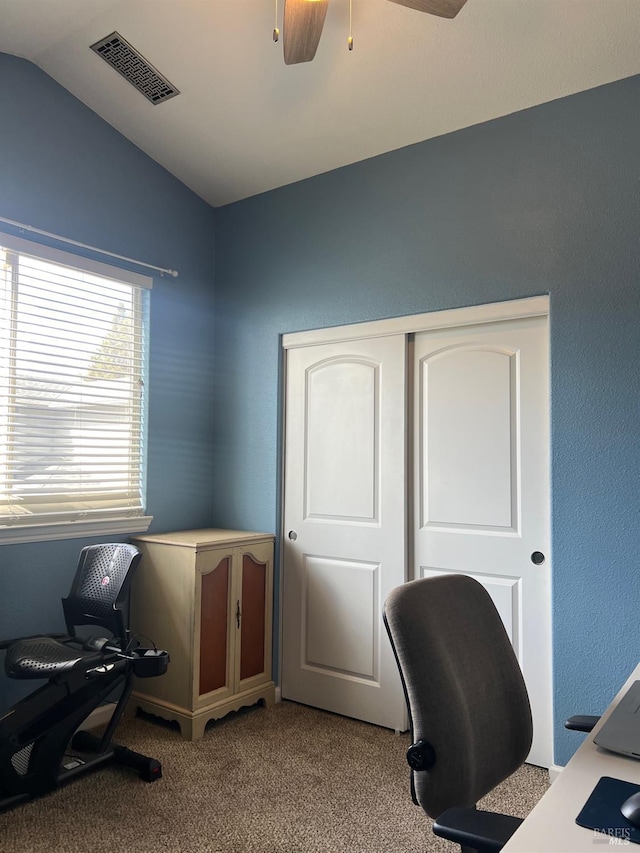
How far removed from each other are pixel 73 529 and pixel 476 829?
8.26ft

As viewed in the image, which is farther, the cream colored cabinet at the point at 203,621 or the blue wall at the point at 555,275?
the cream colored cabinet at the point at 203,621

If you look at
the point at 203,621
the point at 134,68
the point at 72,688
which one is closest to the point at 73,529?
the point at 203,621

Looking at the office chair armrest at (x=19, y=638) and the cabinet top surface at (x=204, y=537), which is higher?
the cabinet top surface at (x=204, y=537)

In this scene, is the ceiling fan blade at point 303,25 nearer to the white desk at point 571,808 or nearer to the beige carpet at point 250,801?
the white desk at point 571,808

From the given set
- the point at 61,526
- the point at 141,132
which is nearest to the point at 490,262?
the point at 141,132

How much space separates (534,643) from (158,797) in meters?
1.67

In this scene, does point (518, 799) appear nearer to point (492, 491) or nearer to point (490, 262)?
point (492, 491)

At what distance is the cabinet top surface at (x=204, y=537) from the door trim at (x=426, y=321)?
1.08 m

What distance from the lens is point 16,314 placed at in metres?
2.95

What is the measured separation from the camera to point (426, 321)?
10.1 ft

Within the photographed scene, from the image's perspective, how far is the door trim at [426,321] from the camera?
2.81 meters

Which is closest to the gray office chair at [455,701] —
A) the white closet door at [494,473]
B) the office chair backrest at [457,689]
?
the office chair backrest at [457,689]

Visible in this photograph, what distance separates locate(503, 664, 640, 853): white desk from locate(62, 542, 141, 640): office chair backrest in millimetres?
2047

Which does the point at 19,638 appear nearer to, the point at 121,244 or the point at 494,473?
the point at 121,244
